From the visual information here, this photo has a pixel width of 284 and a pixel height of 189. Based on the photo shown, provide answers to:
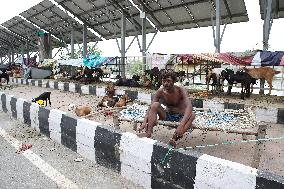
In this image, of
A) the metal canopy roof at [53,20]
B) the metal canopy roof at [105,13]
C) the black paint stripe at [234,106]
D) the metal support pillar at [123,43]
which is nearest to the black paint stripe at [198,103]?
the black paint stripe at [234,106]

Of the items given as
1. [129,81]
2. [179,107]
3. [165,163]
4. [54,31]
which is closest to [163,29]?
[129,81]

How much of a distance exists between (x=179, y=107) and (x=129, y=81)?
10.6 m

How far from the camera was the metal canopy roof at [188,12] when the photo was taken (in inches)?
619

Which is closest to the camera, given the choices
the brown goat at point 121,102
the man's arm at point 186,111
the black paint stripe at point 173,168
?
the black paint stripe at point 173,168

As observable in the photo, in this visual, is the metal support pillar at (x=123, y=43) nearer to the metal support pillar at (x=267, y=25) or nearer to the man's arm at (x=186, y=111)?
the metal support pillar at (x=267, y=25)

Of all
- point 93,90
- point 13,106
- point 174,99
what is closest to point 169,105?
point 174,99

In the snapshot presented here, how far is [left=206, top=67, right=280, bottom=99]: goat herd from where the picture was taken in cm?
1088

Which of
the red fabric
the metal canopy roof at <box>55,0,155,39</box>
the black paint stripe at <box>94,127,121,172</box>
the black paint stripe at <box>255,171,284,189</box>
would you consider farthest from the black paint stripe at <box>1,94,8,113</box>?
the metal canopy roof at <box>55,0,155,39</box>

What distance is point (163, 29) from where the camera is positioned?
21125 mm

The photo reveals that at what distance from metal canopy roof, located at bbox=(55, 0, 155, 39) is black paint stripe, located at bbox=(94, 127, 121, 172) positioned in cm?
1539

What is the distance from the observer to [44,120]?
5.67 m

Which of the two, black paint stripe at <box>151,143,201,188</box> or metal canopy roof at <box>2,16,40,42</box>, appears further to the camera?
metal canopy roof at <box>2,16,40,42</box>

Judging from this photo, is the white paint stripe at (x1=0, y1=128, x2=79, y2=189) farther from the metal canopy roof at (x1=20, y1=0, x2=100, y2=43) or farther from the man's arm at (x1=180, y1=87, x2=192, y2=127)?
the metal canopy roof at (x1=20, y1=0, x2=100, y2=43)

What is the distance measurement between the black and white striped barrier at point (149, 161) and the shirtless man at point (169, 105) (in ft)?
2.13
